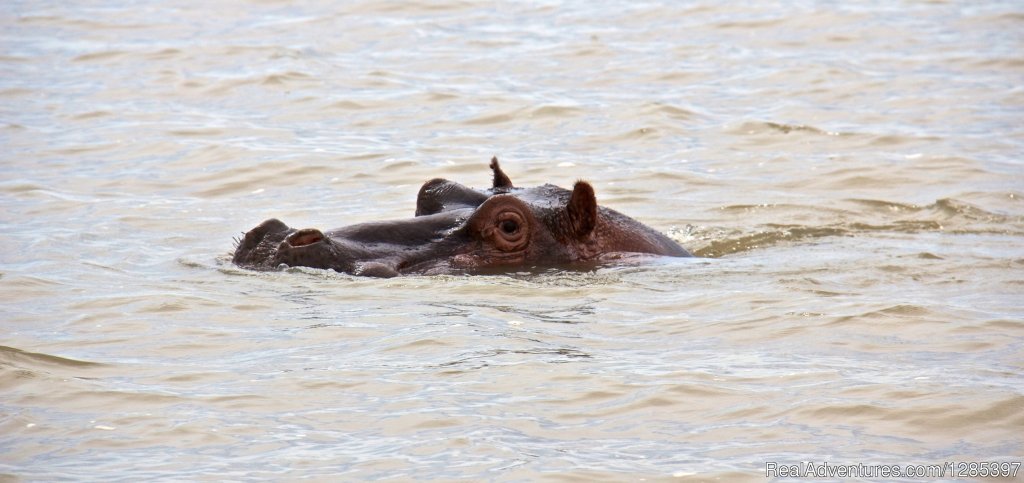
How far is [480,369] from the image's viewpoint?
23.0 ft

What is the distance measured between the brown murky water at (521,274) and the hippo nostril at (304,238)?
0.18m

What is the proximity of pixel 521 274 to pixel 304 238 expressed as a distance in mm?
1366

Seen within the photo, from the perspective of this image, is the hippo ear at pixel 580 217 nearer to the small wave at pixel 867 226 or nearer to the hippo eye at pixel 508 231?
the hippo eye at pixel 508 231

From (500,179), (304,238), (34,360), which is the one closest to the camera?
(34,360)

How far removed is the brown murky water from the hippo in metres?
0.16

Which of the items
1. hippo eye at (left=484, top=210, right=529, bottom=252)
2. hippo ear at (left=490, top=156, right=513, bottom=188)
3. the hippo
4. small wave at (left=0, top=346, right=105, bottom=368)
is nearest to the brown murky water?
small wave at (left=0, top=346, right=105, bottom=368)

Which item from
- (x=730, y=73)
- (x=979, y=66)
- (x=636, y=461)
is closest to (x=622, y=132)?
(x=730, y=73)

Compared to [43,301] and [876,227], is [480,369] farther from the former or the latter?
[876,227]

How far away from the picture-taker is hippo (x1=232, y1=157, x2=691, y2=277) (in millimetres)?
8578

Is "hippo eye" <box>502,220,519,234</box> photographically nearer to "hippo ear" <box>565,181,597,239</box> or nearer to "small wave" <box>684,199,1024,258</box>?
"hippo ear" <box>565,181,597,239</box>

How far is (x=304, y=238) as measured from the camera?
8.42 meters

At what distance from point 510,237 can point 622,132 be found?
8109 millimetres

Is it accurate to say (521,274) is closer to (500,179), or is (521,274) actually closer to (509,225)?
(509,225)

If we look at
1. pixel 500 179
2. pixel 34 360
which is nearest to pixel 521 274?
pixel 500 179
